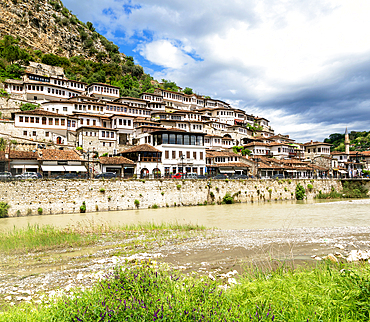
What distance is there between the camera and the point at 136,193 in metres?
35.0

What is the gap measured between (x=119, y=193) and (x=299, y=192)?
34.5 meters

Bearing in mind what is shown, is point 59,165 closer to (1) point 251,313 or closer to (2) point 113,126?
(2) point 113,126

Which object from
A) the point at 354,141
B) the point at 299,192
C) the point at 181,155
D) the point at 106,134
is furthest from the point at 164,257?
the point at 354,141

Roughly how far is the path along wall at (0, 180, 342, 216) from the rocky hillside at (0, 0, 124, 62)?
99353mm

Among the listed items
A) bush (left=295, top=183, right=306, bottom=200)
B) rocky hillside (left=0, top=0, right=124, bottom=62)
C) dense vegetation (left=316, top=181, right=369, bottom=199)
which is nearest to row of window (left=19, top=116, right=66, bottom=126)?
bush (left=295, top=183, right=306, bottom=200)

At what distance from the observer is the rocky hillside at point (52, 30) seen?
106000mm

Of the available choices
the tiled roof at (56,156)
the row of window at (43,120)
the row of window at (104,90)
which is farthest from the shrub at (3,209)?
the row of window at (104,90)

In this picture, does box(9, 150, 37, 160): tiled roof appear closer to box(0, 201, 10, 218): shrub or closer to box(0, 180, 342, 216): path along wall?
box(0, 180, 342, 216): path along wall

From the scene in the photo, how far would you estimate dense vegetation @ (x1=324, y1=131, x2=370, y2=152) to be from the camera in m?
135

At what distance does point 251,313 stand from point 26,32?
137 meters

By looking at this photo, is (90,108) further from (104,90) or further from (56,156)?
(56,156)

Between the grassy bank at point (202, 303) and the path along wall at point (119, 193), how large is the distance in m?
27.4

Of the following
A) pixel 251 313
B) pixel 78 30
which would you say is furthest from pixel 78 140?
pixel 78 30

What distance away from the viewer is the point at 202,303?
449 cm
